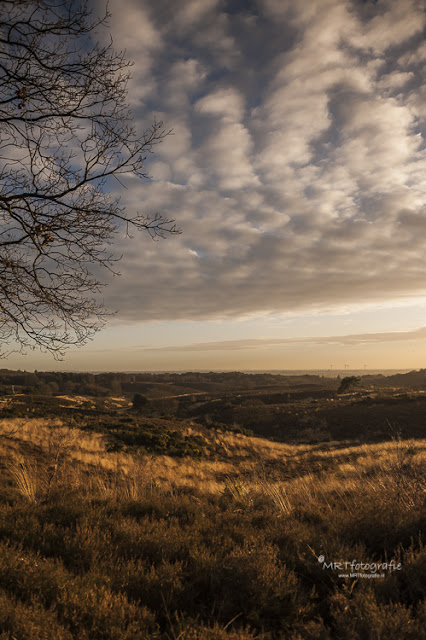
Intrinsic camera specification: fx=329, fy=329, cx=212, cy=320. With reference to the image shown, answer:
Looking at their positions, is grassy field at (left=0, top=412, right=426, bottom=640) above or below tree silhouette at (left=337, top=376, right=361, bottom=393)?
above

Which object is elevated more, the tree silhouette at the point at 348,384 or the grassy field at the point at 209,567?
the grassy field at the point at 209,567

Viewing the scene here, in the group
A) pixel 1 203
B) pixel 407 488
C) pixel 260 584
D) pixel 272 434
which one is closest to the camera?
pixel 260 584

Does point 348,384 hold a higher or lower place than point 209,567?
lower

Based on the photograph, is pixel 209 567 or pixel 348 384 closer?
pixel 209 567

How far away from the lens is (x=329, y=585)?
3586mm

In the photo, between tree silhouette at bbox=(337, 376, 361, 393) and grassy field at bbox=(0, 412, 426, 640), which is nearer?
grassy field at bbox=(0, 412, 426, 640)

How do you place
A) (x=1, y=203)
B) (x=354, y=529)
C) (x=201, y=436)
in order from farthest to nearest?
1. (x=201, y=436)
2. (x=1, y=203)
3. (x=354, y=529)

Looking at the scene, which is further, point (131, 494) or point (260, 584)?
point (131, 494)

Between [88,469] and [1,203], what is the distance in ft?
37.0

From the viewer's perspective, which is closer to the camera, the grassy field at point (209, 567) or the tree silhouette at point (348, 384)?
the grassy field at point (209, 567)

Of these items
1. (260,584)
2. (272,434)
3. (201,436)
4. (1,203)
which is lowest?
(272,434)

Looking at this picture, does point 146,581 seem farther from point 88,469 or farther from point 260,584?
point 88,469

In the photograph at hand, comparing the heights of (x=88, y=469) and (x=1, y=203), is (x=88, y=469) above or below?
below

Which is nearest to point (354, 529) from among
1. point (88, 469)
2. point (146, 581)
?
point (146, 581)
